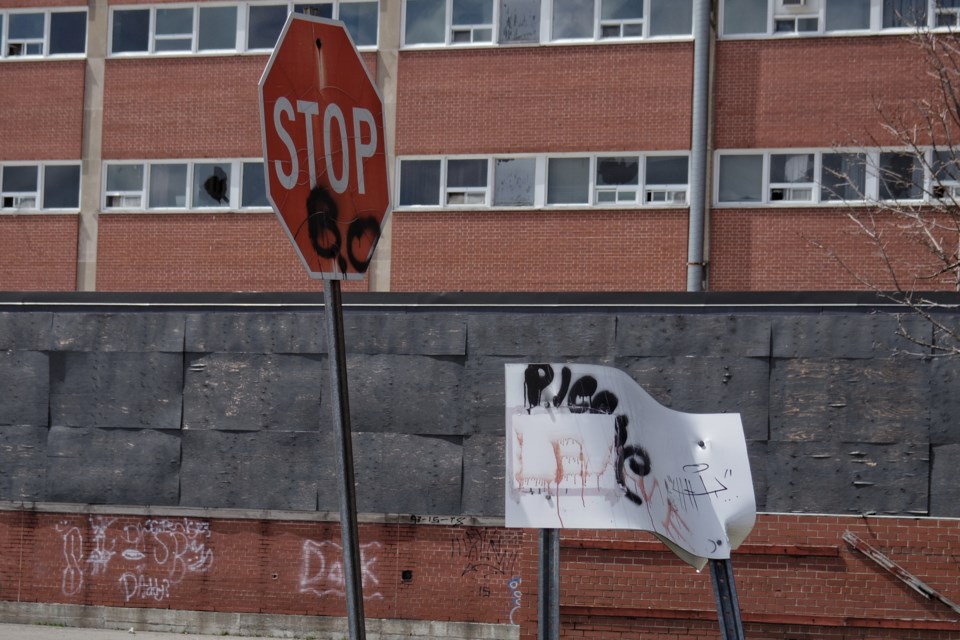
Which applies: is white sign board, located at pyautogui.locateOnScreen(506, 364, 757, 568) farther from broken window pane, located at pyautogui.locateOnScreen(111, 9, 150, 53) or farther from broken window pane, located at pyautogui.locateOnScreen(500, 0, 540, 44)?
broken window pane, located at pyautogui.locateOnScreen(111, 9, 150, 53)

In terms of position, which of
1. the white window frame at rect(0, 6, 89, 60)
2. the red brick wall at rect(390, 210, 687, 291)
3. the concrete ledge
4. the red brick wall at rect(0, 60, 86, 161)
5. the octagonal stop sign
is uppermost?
the white window frame at rect(0, 6, 89, 60)

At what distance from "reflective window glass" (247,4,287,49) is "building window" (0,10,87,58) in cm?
315

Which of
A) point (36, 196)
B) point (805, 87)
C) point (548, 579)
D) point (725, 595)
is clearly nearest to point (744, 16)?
point (805, 87)

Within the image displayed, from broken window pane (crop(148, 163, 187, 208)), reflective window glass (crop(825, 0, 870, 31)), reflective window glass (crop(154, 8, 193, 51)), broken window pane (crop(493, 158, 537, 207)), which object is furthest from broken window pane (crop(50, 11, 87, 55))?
reflective window glass (crop(825, 0, 870, 31))

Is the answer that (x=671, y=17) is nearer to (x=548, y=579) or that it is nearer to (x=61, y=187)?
(x=61, y=187)

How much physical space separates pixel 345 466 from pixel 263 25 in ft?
61.1

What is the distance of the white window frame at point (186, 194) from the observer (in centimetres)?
2262

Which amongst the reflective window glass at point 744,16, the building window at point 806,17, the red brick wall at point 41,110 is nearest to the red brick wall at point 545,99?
the reflective window glass at point 744,16

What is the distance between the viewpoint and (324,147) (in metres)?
5.22

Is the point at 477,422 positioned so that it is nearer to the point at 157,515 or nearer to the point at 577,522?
the point at 157,515

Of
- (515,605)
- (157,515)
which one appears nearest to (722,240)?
(515,605)

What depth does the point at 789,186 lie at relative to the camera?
2105 cm

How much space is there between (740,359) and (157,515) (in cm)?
733

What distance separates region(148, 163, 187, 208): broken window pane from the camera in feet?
75.4
